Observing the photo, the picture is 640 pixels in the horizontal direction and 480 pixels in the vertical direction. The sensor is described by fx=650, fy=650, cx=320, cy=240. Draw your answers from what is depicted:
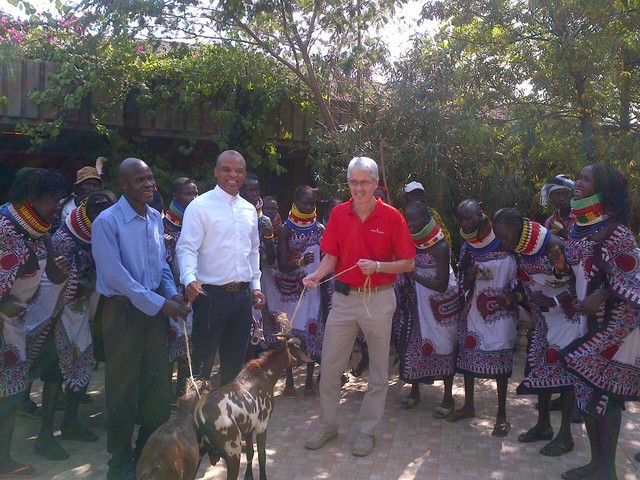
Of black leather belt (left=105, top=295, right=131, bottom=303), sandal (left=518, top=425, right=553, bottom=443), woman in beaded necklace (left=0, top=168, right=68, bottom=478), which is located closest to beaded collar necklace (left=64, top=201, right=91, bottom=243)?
woman in beaded necklace (left=0, top=168, right=68, bottom=478)

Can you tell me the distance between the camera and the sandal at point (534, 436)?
4797 mm

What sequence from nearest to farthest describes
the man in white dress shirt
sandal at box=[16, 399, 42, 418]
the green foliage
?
1. the man in white dress shirt
2. sandal at box=[16, 399, 42, 418]
3. the green foliage

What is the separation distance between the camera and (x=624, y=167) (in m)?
6.05

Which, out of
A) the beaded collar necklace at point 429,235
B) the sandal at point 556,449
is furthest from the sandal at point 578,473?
the beaded collar necklace at point 429,235

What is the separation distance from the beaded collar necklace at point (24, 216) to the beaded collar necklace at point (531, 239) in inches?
126

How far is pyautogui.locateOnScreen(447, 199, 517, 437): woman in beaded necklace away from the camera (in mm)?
4926

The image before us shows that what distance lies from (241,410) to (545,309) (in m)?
2.37

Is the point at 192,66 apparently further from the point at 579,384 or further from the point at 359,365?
the point at 579,384

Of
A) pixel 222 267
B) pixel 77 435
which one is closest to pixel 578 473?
pixel 222 267

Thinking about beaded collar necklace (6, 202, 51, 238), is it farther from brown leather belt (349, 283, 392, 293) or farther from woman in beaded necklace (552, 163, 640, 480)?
woman in beaded necklace (552, 163, 640, 480)

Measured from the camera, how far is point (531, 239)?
15.0ft

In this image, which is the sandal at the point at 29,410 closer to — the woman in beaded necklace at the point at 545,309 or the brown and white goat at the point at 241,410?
the brown and white goat at the point at 241,410

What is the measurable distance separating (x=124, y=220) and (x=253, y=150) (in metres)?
4.37

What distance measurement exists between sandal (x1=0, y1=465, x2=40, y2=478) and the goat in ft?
4.11
